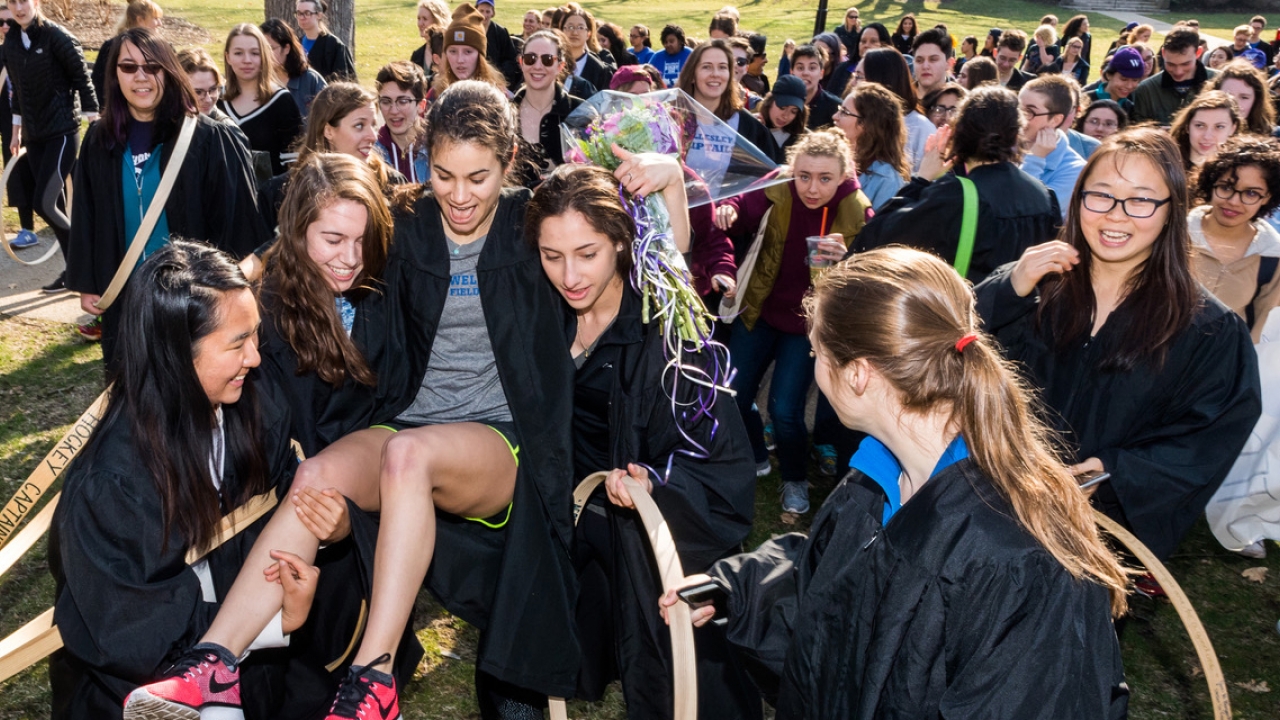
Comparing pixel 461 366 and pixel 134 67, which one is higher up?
pixel 134 67

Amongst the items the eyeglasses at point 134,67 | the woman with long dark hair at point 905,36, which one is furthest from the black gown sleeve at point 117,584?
→ the woman with long dark hair at point 905,36

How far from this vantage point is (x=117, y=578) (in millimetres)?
3180

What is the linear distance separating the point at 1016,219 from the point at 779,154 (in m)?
2.82

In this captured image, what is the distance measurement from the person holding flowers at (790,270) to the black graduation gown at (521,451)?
2014 mm

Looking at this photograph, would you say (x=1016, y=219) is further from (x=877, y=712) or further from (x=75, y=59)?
(x=75, y=59)

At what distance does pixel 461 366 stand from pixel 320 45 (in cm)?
858

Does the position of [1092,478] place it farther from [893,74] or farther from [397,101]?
[893,74]

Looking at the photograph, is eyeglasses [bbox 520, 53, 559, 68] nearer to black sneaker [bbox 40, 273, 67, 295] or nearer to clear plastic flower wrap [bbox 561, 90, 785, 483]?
clear plastic flower wrap [bbox 561, 90, 785, 483]

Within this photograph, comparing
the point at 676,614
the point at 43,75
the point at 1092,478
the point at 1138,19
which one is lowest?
the point at 676,614

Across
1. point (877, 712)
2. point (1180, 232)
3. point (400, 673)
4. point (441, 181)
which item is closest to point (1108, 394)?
point (1180, 232)

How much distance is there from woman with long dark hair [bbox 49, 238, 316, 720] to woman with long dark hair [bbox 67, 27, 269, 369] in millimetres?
2832

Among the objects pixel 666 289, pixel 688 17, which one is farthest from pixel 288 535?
pixel 688 17

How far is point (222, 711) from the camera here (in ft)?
10.6

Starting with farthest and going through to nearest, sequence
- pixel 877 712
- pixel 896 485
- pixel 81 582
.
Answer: pixel 81 582 → pixel 896 485 → pixel 877 712
